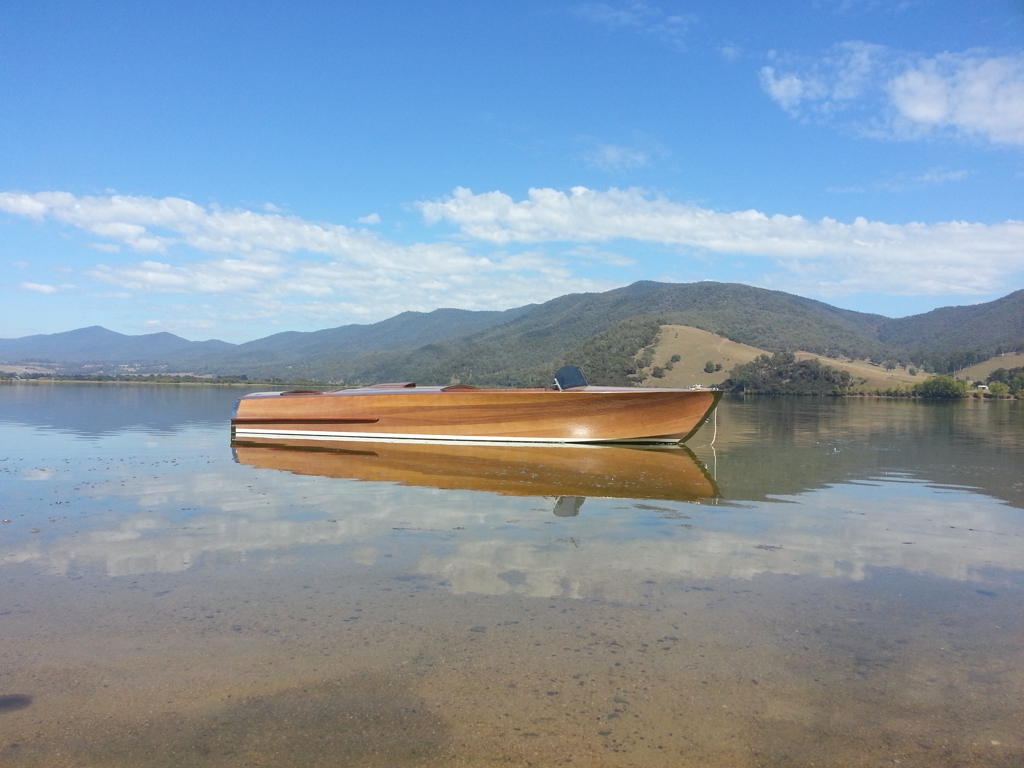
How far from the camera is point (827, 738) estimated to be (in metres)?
3.01

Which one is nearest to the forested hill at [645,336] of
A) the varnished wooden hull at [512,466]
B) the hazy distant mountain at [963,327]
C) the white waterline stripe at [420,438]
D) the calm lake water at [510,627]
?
the hazy distant mountain at [963,327]

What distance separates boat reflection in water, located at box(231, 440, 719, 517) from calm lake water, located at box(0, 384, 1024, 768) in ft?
1.17

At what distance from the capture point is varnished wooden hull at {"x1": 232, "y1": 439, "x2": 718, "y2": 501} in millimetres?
9727

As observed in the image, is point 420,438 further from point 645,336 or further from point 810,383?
point 645,336

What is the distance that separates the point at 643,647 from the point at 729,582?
153 cm

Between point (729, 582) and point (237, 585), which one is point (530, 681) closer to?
point (729, 582)

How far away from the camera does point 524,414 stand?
56.6 ft

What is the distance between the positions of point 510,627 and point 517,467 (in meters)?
8.04

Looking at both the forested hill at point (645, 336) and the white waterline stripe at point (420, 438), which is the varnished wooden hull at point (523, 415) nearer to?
the white waterline stripe at point (420, 438)

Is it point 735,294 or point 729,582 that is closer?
point 729,582

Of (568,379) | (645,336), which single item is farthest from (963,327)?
(568,379)

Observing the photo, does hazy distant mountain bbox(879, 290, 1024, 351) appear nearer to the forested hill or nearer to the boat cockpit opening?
the forested hill

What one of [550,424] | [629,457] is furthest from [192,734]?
[550,424]

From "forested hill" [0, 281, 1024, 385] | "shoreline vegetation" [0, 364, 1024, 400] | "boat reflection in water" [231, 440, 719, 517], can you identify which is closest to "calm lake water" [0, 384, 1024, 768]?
"boat reflection in water" [231, 440, 719, 517]
